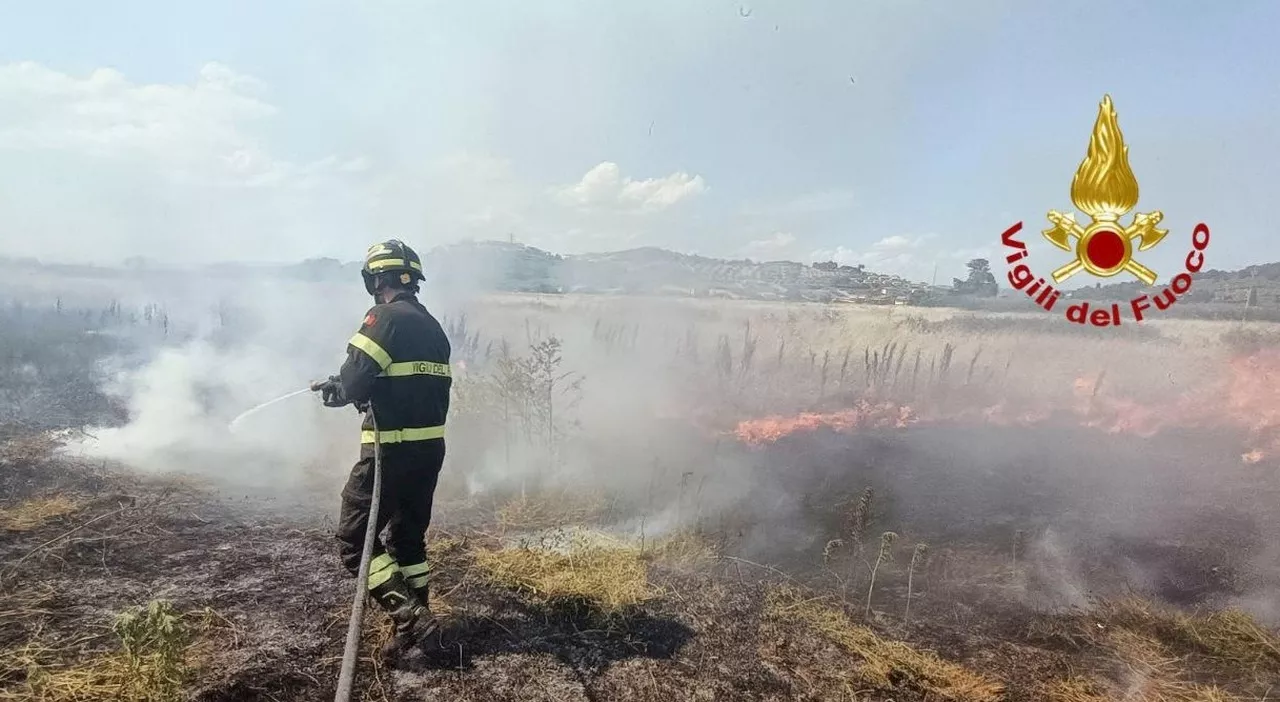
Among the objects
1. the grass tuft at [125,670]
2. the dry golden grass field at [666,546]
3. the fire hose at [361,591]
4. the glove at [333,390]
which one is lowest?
the dry golden grass field at [666,546]

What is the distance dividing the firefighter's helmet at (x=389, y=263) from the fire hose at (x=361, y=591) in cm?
95

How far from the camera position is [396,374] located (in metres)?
4.22

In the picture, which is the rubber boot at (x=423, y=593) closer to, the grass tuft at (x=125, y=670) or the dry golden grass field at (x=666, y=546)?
the dry golden grass field at (x=666, y=546)

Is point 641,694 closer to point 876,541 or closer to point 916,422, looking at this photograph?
point 876,541

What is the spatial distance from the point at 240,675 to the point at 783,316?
87.5ft

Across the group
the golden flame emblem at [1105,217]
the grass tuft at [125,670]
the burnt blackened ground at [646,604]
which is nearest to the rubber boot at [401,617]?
the burnt blackened ground at [646,604]

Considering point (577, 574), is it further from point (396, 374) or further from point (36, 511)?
point (36, 511)

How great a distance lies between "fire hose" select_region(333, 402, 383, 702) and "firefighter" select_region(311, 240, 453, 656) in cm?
6

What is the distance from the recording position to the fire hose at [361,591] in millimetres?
3129

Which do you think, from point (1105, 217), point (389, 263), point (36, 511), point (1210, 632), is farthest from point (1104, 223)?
point (36, 511)

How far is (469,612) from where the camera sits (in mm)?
4859

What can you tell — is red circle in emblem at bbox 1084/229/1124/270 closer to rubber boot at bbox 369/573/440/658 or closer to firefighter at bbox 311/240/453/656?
firefighter at bbox 311/240/453/656

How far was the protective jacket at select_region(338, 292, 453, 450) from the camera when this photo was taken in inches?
163

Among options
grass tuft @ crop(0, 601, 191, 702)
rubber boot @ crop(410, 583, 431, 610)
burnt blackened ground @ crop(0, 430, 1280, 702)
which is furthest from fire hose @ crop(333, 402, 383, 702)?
grass tuft @ crop(0, 601, 191, 702)
